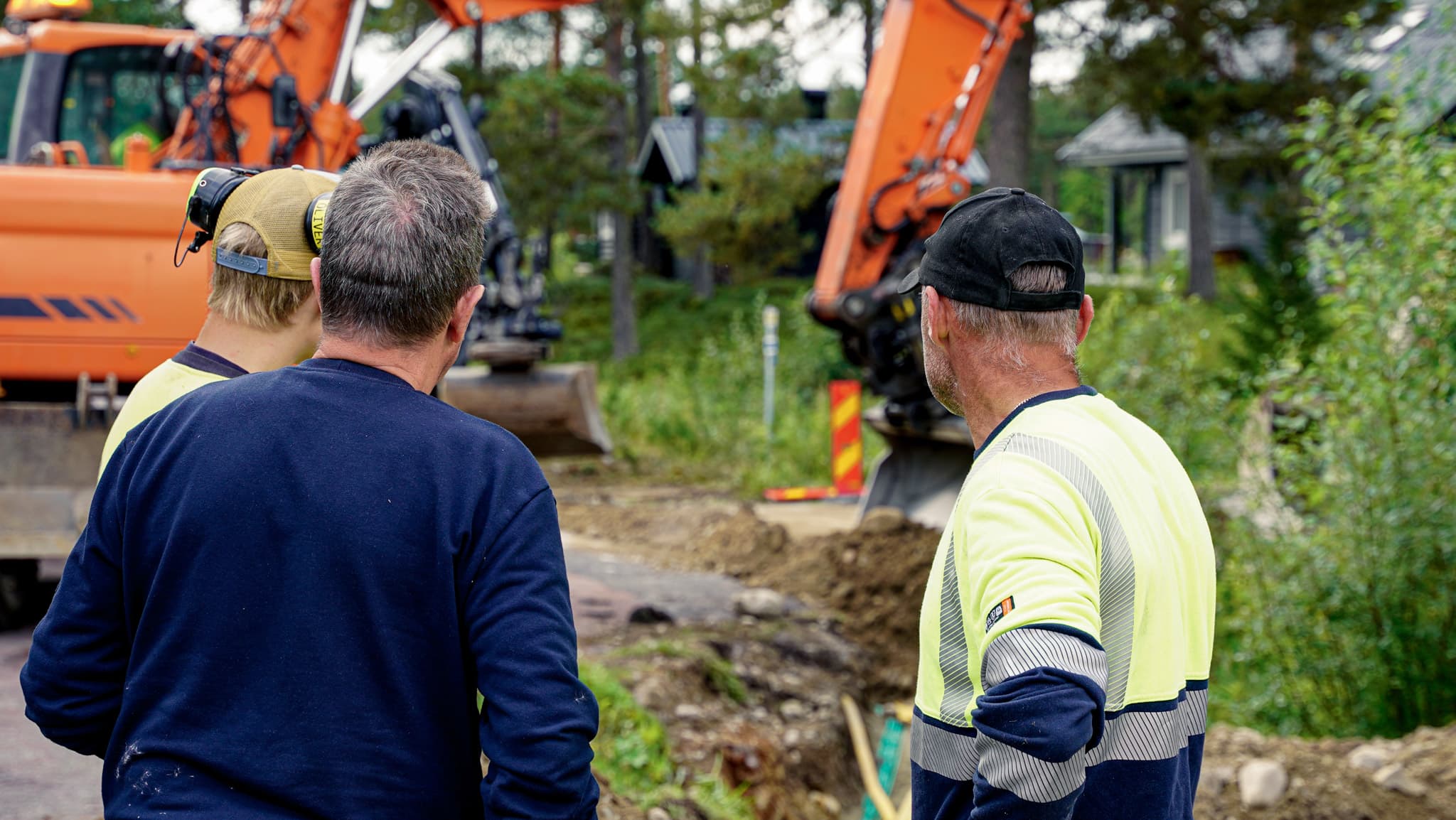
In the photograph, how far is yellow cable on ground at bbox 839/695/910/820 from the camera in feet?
15.8

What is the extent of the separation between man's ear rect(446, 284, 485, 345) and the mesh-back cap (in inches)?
22.3

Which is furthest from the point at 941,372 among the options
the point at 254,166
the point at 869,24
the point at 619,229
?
the point at 619,229

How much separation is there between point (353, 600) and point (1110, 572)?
40.1 inches

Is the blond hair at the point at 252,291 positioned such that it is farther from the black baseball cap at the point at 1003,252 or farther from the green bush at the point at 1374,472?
the green bush at the point at 1374,472

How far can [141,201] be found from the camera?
237 inches

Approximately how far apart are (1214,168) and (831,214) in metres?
13.2

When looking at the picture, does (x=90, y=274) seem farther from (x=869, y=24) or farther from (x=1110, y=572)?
(x=869, y=24)

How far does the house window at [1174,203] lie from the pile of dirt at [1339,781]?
27.3 meters

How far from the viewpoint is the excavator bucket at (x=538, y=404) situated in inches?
346

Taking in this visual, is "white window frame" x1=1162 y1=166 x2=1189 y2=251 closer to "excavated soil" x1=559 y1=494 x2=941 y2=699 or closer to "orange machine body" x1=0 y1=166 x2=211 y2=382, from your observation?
"excavated soil" x1=559 y1=494 x2=941 y2=699

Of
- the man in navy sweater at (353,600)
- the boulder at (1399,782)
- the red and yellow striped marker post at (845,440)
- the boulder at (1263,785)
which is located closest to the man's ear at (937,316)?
the man in navy sweater at (353,600)

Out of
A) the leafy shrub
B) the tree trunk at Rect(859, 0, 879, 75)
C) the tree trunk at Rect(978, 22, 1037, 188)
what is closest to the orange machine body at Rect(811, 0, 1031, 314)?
the tree trunk at Rect(859, 0, 879, 75)

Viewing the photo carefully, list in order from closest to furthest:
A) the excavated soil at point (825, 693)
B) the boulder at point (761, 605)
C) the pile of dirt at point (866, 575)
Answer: the excavated soil at point (825, 693), the pile of dirt at point (866, 575), the boulder at point (761, 605)

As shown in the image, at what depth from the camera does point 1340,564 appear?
245 inches
